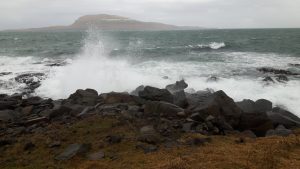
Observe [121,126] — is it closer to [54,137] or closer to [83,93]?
[54,137]

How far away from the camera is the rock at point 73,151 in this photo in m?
7.13

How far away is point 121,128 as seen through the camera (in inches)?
335

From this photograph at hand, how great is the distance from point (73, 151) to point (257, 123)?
222 inches

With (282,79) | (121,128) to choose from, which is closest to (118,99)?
(121,128)

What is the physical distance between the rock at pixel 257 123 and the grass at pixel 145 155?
1.00 meters

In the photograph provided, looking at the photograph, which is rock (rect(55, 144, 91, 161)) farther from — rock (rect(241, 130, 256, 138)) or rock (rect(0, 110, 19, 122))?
rock (rect(241, 130, 256, 138))

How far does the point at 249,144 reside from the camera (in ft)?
24.7

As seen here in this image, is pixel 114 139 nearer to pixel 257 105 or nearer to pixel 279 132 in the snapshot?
pixel 279 132

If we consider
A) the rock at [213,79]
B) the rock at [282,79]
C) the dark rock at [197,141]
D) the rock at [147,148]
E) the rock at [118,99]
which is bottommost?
the rock at [213,79]

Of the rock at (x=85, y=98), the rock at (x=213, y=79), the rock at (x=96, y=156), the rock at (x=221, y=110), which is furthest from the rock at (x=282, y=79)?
the rock at (x=96, y=156)

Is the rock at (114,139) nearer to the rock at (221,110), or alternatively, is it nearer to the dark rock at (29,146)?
→ the dark rock at (29,146)

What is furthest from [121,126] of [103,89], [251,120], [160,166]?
[103,89]

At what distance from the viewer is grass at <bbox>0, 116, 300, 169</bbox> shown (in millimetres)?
6348

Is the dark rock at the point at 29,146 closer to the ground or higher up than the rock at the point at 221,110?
closer to the ground
